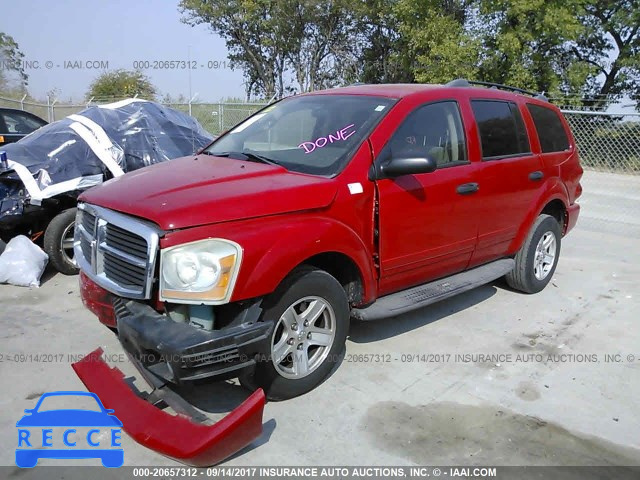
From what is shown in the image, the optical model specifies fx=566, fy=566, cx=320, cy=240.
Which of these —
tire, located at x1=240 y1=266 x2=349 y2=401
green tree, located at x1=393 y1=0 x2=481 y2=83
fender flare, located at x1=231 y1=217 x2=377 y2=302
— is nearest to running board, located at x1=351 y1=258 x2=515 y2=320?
fender flare, located at x1=231 y1=217 x2=377 y2=302

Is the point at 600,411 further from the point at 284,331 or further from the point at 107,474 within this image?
the point at 107,474

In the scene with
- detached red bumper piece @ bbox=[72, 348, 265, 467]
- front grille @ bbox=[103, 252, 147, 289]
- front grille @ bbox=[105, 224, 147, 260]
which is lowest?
detached red bumper piece @ bbox=[72, 348, 265, 467]

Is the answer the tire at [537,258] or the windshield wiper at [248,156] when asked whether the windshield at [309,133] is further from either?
the tire at [537,258]

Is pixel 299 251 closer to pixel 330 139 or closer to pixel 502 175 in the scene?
pixel 330 139

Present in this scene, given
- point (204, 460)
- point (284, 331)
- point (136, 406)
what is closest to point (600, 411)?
point (284, 331)

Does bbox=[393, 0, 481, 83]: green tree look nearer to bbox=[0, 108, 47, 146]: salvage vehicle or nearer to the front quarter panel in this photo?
bbox=[0, 108, 47, 146]: salvage vehicle

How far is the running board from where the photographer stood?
13.1 feet

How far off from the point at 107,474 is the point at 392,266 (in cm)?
225

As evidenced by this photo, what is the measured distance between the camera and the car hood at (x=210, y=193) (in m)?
3.11

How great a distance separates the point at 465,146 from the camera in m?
4.67

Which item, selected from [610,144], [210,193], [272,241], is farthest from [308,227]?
[610,144]

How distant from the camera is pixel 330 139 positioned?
4.08 m

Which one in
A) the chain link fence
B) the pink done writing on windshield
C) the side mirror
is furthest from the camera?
the chain link fence

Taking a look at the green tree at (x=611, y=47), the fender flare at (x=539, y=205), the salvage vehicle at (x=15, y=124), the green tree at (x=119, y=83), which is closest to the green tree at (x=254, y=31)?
the green tree at (x=119, y=83)
